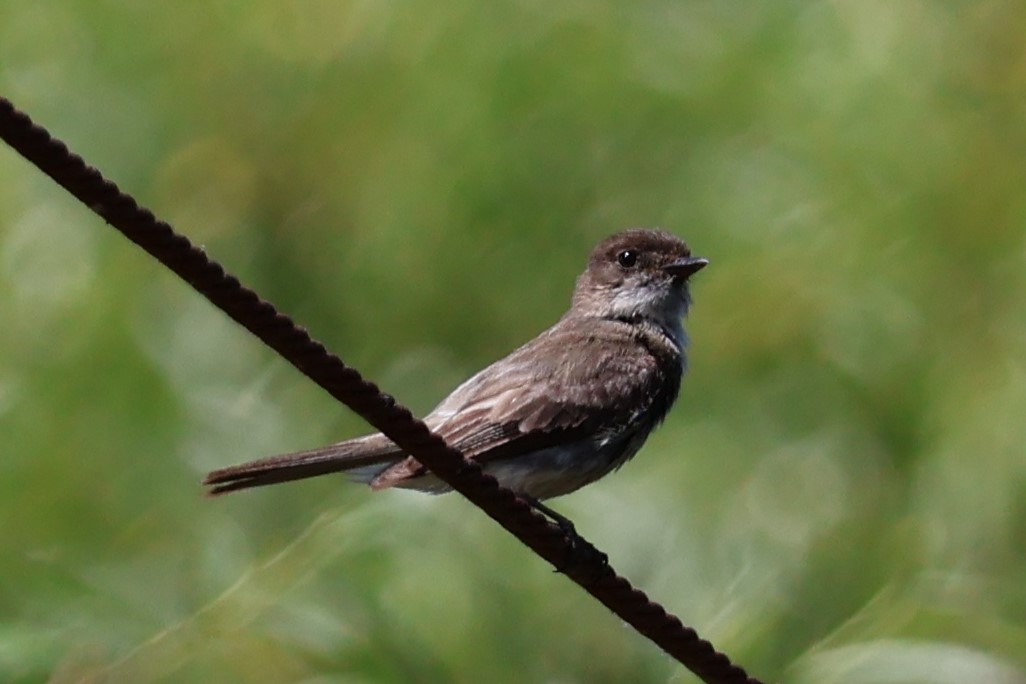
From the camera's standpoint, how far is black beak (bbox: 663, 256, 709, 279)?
6.42 metres

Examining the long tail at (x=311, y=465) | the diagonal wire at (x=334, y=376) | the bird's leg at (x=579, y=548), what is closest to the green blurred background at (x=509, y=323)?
the long tail at (x=311, y=465)

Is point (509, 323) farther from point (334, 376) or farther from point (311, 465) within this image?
point (334, 376)

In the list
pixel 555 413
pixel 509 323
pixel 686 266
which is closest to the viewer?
pixel 555 413

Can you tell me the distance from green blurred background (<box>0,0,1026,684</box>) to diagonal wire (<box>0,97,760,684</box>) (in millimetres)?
2068

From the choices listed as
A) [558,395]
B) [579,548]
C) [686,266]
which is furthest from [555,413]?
[686,266]

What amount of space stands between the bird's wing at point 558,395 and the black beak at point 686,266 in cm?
37

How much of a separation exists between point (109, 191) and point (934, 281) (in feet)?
17.5

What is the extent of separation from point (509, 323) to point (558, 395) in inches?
98.5

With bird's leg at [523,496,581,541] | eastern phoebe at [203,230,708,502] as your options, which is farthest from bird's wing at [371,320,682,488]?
bird's leg at [523,496,581,541]

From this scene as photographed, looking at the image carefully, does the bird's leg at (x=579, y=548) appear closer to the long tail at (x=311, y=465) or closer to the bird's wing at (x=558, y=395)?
the bird's wing at (x=558, y=395)

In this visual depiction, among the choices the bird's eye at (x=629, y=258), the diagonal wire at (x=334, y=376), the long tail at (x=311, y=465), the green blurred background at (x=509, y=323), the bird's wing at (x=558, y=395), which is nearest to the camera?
the diagonal wire at (x=334, y=376)

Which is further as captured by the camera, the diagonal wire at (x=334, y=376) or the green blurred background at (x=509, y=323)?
the green blurred background at (x=509, y=323)

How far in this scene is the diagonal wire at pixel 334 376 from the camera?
292 cm

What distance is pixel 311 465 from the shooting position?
5.24m
